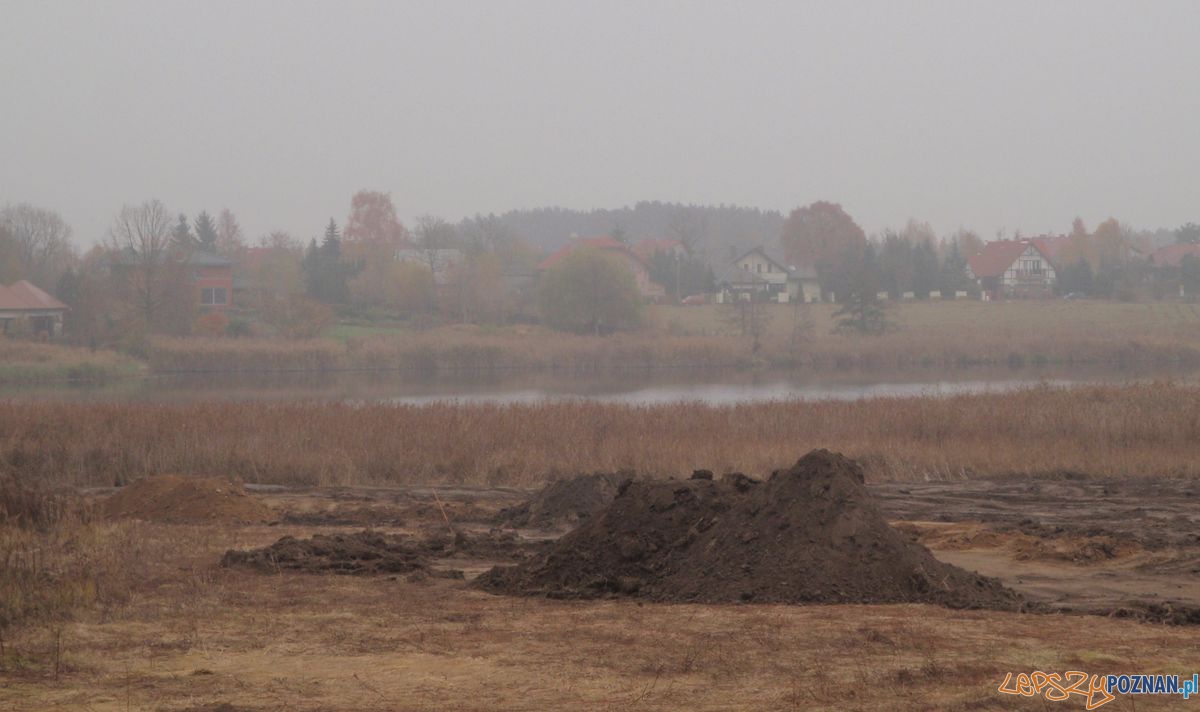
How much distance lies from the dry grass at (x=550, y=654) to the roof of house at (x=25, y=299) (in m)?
63.6

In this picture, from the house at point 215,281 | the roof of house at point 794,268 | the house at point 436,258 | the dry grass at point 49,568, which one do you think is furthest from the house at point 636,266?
the dry grass at point 49,568

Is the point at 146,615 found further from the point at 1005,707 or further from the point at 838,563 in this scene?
the point at 1005,707

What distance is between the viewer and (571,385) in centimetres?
4947

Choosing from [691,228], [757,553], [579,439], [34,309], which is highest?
[691,228]

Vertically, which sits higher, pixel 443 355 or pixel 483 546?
pixel 443 355

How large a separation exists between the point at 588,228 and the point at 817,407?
6565 inches

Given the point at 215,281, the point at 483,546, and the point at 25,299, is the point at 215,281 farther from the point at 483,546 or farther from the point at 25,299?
the point at 483,546

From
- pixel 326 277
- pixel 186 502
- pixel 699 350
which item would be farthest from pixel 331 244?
pixel 186 502

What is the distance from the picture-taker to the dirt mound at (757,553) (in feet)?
33.7

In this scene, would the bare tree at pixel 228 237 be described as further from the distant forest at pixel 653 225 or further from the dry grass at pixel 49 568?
the dry grass at pixel 49 568

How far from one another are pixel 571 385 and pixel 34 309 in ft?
121

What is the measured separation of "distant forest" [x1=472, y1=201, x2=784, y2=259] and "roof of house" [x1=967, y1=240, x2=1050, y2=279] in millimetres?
41105

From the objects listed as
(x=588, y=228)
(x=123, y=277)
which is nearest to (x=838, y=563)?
(x=123, y=277)

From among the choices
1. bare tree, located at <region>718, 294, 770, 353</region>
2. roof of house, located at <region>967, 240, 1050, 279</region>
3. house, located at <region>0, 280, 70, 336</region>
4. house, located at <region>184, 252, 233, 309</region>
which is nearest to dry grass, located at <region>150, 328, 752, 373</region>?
bare tree, located at <region>718, 294, 770, 353</region>
